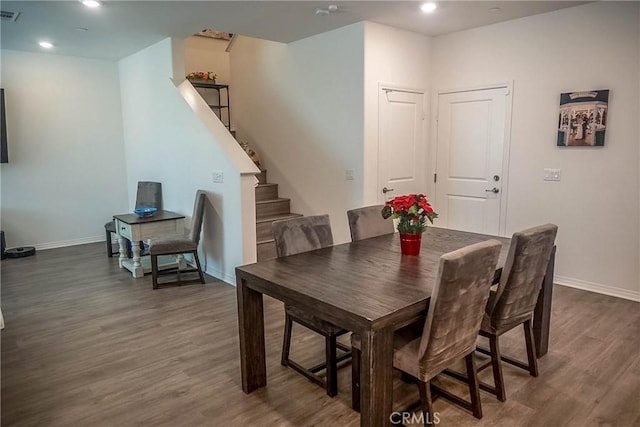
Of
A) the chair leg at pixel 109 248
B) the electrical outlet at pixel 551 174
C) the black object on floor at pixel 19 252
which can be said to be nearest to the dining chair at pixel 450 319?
the electrical outlet at pixel 551 174

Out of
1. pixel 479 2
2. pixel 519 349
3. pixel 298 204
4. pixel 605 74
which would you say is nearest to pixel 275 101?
pixel 298 204

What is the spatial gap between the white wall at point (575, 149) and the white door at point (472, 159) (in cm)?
14

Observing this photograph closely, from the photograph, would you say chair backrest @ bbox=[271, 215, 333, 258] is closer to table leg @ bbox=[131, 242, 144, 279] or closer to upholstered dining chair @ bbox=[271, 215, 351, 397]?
upholstered dining chair @ bbox=[271, 215, 351, 397]

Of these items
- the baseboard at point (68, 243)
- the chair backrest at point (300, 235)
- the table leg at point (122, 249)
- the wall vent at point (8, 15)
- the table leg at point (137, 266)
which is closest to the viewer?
the chair backrest at point (300, 235)

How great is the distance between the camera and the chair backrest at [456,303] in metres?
1.83

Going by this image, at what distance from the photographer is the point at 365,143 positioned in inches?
178

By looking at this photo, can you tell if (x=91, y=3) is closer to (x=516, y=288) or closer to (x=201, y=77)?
(x=201, y=77)

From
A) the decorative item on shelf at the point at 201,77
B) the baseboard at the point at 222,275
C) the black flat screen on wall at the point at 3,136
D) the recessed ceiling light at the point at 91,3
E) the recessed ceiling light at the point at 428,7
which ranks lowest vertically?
the baseboard at the point at 222,275

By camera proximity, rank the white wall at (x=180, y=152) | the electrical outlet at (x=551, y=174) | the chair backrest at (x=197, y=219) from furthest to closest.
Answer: the chair backrest at (x=197, y=219) → the white wall at (x=180, y=152) → the electrical outlet at (x=551, y=174)

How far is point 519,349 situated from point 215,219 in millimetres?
3094

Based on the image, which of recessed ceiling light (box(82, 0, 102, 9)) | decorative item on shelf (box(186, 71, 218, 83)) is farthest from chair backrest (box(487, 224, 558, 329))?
decorative item on shelf (box(186, 71, 218, 83))

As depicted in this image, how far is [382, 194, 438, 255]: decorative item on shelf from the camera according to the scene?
8.59 feet

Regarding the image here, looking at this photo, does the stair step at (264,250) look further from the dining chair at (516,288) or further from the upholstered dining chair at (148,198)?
the dining chair at (516,288)

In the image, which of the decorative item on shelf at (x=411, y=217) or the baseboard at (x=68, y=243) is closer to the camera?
the decorative item on shelf at (x=411, y=217)
